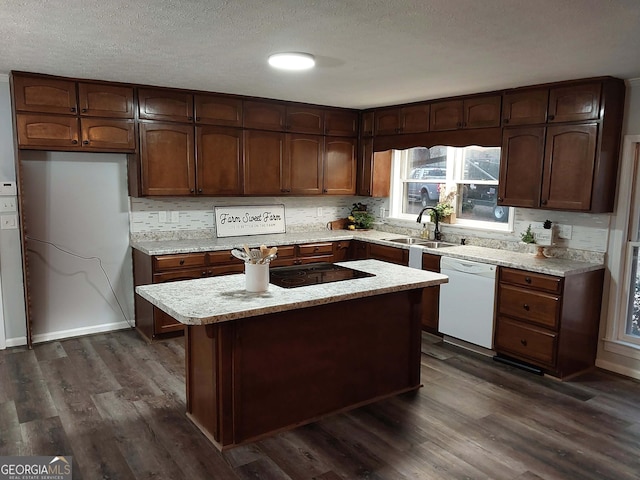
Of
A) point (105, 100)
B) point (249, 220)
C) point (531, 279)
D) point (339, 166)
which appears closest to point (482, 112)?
point (531, 279)

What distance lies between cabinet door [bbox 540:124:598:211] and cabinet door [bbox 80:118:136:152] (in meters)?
3.44

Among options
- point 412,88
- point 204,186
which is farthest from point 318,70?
point 204,186

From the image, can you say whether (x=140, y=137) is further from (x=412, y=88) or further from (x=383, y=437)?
(x=383, y=437)

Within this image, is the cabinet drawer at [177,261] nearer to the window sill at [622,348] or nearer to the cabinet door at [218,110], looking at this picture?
the cabinet door at [218,110]

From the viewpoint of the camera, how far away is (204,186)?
470 cm

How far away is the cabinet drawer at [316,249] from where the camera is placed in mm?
5105

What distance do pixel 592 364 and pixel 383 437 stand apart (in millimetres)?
2148

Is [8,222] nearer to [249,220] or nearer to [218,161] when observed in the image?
[218,161]

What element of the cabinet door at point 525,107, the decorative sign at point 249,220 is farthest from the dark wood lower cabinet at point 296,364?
the decorative sign at point 249,220

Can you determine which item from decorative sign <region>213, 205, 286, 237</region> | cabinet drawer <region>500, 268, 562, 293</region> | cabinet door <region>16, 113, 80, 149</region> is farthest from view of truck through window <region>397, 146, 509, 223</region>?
cabinet door <region>16, 113, 80, 149</region>

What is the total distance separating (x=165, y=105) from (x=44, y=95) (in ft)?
3.10

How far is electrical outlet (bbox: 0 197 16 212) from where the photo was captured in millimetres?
4039

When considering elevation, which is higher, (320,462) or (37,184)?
(37,184)

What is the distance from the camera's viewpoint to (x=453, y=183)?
5086mm
